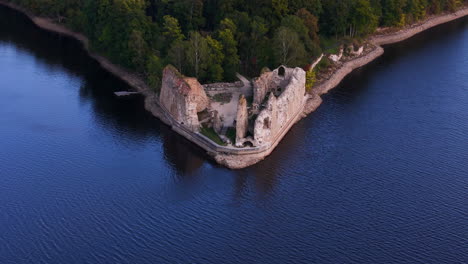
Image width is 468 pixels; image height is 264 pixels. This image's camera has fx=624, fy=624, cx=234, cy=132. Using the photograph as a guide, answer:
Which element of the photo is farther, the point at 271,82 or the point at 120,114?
the point at 271,82

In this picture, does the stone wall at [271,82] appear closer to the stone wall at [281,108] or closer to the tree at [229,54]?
the stone wall at [281,108]

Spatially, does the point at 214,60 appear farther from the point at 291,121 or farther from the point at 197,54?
the point at 291,121

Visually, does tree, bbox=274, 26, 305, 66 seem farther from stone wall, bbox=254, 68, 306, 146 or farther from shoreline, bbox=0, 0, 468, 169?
shoreline, bbox=0, 0, 468, 169

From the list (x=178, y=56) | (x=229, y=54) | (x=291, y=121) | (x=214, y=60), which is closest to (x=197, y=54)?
(x=178, y=56)

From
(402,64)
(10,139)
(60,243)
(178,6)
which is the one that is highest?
(178,6)

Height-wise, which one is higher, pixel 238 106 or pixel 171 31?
pixel 171 31

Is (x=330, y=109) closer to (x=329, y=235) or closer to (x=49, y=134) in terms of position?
(x=329, y=235)

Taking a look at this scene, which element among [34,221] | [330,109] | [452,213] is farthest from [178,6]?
[452,213]

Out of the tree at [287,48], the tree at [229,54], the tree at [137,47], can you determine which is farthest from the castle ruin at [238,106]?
the tree at [137,47]
